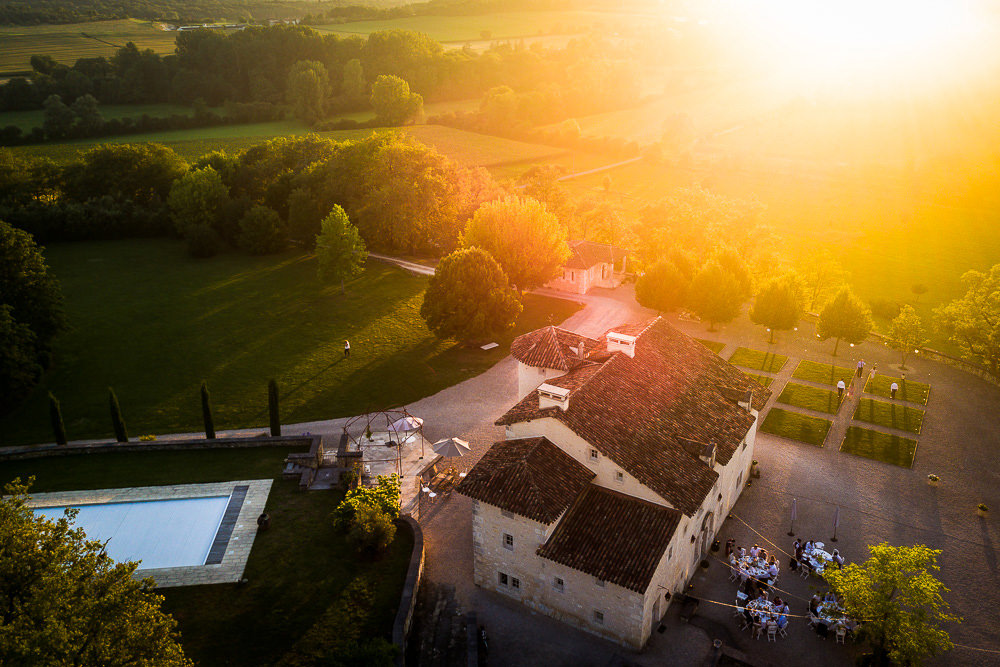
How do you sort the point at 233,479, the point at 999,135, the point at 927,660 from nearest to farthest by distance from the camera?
the point at 927,660 < the point at 233,479 < the point at 999,135

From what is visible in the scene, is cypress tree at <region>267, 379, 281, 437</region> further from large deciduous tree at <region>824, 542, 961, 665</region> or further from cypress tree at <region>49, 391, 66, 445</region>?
large deciduous tree at <region>824, 542, 961, 665</region>

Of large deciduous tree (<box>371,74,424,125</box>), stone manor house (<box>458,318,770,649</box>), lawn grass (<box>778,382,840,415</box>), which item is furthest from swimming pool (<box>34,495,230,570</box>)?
large deciduous tree (<box>371,74,424,125</box>)

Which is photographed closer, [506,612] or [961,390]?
[506,612]

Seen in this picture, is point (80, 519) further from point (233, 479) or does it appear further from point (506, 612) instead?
point (506, 612)

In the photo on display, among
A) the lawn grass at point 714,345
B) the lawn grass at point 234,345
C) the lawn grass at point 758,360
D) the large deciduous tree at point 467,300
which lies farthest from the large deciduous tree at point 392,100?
the lawn grass at point 758,360

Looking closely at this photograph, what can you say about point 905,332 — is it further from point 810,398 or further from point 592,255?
point 592,255

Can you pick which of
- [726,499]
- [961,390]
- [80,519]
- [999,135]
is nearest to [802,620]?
[726,499]

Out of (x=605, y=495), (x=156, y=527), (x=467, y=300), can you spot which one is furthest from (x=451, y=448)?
(x=467, y=300)
